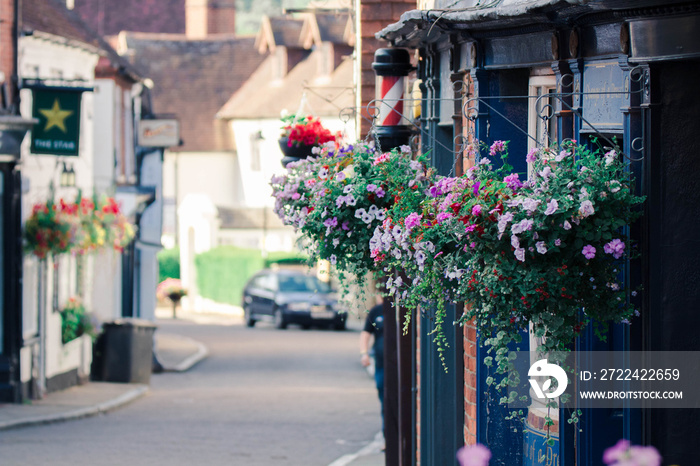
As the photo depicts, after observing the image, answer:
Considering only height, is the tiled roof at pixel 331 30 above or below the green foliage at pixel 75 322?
above

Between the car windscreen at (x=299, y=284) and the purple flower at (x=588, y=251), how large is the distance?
96.0 ft

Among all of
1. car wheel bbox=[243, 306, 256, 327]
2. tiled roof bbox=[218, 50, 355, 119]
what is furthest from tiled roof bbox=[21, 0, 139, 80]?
tiled roof bbox=[218, 50, 355, 119]

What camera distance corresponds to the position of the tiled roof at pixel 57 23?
64.5 ft

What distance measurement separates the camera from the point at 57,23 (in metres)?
21.2

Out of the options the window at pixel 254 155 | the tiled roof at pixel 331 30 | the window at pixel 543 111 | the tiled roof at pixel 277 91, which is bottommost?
the window at pixel 543 111

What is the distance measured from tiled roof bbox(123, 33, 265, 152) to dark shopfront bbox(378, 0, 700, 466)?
45.1 meters

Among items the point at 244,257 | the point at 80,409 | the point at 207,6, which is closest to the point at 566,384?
the point at 80,409

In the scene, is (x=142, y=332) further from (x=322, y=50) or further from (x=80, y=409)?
(x=322, y=50)

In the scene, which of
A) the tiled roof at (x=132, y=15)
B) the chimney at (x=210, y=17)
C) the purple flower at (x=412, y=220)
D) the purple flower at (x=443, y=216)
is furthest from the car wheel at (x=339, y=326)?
the tiled roof at (x=132, y=15)

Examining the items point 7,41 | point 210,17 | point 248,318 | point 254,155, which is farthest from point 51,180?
point 210,17

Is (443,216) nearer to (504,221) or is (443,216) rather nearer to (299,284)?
(504,221)

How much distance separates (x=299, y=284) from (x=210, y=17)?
26.4 meters

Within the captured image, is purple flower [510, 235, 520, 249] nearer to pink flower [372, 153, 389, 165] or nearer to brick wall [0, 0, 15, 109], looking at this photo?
pink flower [372, 153, 389, 165]

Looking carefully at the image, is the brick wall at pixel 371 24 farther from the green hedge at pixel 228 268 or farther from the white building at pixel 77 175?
the green hedge at pixel 228 268
